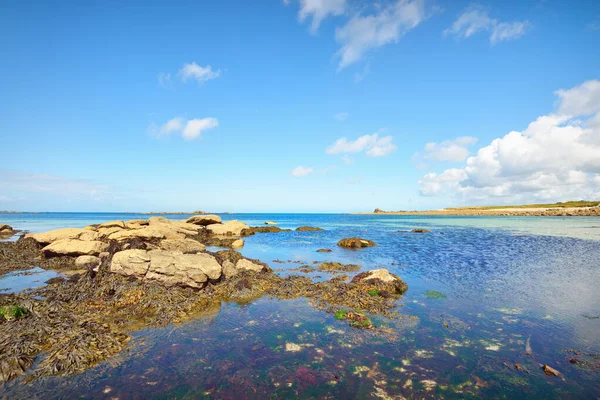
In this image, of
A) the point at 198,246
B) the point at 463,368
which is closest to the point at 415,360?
the point at 463,368

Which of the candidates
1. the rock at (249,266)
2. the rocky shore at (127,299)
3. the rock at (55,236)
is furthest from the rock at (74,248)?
the rock at (249,266)

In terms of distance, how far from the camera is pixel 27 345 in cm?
784

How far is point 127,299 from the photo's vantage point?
40.2ft

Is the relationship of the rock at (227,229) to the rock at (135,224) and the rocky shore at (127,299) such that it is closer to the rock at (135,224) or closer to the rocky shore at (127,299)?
the rock at (135,224)

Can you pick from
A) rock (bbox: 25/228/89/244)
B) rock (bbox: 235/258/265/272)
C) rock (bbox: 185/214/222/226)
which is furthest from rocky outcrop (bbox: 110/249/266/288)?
rock (bbox: 185/214/222/226)

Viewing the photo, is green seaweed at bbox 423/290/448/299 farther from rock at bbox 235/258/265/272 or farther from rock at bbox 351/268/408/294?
rock at bbox 235/258/265/272

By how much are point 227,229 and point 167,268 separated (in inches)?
1293

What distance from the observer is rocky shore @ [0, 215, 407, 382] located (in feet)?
25.4

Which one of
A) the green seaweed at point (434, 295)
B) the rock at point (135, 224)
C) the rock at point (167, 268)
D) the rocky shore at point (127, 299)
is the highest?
the rock at point (135, 224)

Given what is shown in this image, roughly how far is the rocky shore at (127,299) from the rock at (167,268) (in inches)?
1.9

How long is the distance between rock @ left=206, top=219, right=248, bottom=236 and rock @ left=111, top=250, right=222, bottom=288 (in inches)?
1170

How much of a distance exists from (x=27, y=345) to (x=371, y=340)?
1005 centimetres

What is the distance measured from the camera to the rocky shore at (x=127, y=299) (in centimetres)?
775

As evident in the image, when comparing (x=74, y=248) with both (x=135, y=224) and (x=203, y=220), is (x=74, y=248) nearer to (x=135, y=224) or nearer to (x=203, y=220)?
(x=135, y=224)
